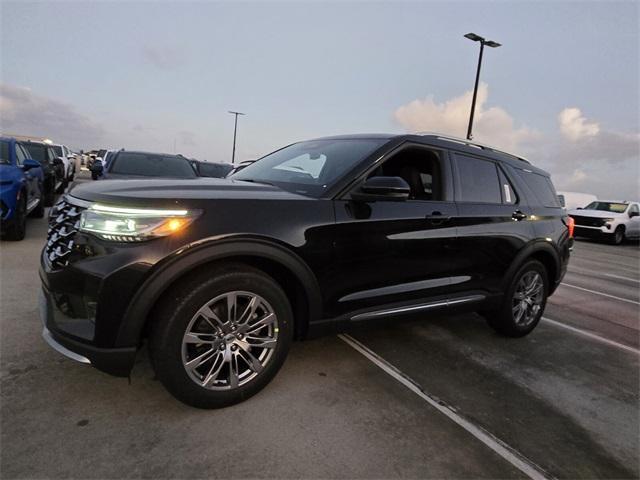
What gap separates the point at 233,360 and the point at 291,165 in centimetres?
→ 170

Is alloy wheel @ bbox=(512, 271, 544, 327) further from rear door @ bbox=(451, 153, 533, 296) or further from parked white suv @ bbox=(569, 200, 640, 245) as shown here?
parked white suv @ bbox=(569, 200, 640, 245)

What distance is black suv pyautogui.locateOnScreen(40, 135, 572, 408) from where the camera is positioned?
2146 millimetres

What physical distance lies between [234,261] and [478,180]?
2.42 m

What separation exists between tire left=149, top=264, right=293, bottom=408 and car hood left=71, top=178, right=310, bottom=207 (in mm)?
428

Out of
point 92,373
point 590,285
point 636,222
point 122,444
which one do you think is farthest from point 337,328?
point 636,222

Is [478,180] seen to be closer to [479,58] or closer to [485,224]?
[485,224]

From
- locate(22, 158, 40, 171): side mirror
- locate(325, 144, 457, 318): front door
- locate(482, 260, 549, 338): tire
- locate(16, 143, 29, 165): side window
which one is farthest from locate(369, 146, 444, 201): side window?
locate(16, 143, 29, 165): side window

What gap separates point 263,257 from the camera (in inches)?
95.6

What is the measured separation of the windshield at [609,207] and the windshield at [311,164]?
18.5 meters

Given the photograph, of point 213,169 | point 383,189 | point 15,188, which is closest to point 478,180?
point 383,189

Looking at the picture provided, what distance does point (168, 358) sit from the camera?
2223mm

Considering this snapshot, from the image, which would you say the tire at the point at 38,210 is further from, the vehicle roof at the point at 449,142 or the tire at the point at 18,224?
the vehicle roof at the point at 449,142

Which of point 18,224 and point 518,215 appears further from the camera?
point 18,224

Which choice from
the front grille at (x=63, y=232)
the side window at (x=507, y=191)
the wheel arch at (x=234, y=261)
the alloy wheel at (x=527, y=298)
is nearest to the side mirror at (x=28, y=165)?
the front grille at (x=63, y=232)
